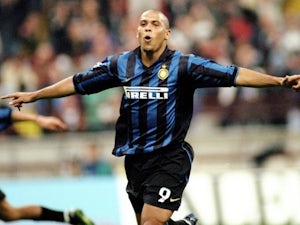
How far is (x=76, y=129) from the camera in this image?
1684 cm

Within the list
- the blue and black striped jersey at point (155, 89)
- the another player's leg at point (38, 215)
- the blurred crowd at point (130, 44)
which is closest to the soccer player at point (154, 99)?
the blue and black striped jersey at point (155, 89)

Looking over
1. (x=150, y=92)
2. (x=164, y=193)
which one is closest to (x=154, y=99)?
(x=150, y=92)

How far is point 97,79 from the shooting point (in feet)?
32.9

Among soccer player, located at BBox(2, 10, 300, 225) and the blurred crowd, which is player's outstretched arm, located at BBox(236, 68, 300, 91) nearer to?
soccer player, located at BBox(2, 10, 300, 225)

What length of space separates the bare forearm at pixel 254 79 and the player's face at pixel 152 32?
28.1 inches

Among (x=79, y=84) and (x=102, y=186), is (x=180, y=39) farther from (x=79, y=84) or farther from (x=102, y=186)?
(x=79, y=84)

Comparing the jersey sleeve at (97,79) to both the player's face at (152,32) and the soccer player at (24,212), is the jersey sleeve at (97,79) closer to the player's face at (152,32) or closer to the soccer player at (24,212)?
the player's face at (152,32)

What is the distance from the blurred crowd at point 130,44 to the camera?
16797mm

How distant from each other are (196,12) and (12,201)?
497cm

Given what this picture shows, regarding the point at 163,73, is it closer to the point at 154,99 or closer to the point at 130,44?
the point at 154,99

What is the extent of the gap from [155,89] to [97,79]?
550mm

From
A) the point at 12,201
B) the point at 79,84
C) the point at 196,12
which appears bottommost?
the point at 12,201

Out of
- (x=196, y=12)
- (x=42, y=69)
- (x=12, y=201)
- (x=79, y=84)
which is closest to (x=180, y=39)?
(x=196, y=12)

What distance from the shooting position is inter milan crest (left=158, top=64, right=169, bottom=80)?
9.76m
